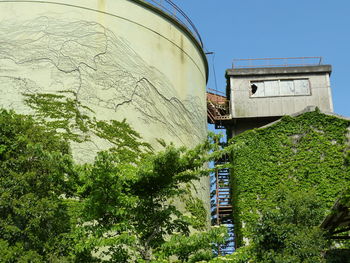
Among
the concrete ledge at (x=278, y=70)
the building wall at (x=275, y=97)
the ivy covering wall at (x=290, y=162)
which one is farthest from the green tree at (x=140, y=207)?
the concrete ledge at (x=278, y=70)

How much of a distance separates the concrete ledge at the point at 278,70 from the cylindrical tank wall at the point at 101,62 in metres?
5.47

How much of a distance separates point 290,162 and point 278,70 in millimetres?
6913

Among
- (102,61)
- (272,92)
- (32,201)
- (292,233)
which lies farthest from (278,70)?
(32,201)

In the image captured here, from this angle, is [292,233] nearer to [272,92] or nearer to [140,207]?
[140,207]

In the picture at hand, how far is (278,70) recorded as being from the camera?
88.2ft

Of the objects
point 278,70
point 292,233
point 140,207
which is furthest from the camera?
point 278,70

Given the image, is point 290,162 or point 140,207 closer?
point 140,207

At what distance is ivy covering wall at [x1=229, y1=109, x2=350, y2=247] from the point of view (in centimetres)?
2116

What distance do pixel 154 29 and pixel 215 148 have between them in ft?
38.4

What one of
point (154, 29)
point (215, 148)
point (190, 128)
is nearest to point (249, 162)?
point (190, 128)

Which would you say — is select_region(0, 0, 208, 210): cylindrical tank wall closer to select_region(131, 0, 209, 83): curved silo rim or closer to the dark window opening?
select_region(131, 0, 209, 83): curved silo rim

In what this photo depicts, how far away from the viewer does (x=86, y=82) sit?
742 inches

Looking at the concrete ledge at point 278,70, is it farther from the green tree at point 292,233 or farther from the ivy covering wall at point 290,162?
the green tree at point 292,233

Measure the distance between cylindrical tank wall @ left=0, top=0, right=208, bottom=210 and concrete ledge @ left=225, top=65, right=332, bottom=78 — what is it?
5.47 meters
